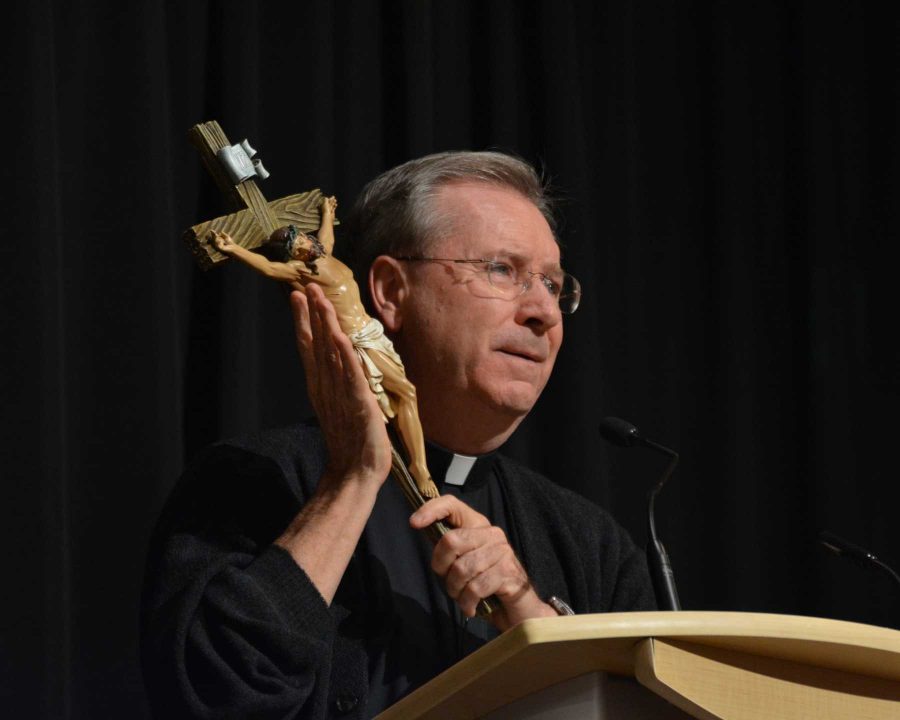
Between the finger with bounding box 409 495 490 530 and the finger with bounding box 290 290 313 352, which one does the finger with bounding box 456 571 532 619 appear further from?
the finger with bounding box 290 290 313 352

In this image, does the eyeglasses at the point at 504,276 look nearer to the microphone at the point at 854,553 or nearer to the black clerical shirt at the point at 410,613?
the black clerical shirt at the point at 410,613

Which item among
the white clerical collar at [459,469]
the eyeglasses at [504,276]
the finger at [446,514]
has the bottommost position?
the white clerical collar at [459,469]

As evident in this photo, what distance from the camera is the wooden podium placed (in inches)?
39.3

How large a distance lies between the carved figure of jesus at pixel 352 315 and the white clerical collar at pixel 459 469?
384mm

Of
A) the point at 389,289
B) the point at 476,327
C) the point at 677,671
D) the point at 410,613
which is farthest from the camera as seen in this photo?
the point at 389,289

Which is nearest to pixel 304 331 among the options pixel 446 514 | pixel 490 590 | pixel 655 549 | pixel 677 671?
pixel 446 514

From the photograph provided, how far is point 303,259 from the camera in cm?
196

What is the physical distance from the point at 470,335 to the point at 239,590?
73 cm

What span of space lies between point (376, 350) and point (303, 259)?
0.18 meters

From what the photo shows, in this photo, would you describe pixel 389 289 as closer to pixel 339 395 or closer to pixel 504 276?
pixel 504 276

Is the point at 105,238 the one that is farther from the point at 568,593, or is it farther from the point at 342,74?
the point at 568,593

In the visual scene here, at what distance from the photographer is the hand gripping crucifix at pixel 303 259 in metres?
1.93

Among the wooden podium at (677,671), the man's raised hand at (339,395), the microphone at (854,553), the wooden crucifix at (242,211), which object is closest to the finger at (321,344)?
A: the man's raised hand at (339,395)

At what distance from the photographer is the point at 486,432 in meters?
2.38
